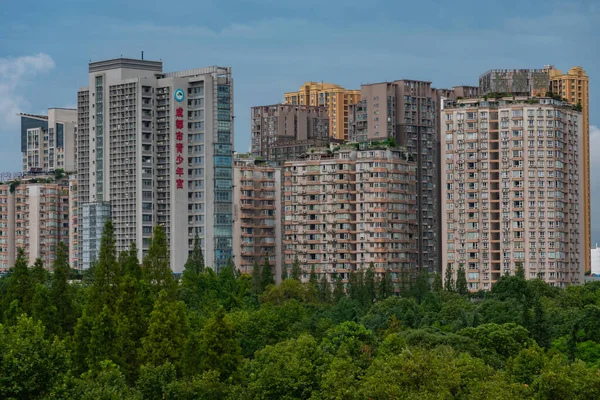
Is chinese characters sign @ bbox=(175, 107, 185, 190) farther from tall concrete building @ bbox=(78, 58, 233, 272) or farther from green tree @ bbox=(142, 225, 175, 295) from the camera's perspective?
green tree @ bbox=(142, 225, 175, 295)

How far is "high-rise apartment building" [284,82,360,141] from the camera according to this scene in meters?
194

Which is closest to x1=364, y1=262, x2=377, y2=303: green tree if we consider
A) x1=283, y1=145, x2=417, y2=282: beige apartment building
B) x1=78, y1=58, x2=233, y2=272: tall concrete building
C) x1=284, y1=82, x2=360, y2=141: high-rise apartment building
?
x1=283, y1=145, x2=417, y2=282: beige apartment building

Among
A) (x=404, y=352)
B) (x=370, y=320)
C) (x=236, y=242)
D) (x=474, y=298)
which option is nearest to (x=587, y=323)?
(x=370, y=320)

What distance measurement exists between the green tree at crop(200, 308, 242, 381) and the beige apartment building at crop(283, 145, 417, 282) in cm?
6384

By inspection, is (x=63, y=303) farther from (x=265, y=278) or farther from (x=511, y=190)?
(x=511, y=190)

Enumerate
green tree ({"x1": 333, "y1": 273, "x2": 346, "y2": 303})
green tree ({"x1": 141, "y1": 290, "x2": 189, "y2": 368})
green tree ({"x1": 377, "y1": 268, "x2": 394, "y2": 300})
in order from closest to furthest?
green tree ({"x1": 141, "y1": 290, "x2": 189, "y2": 368}), green tree ({"x1": 333, "y1": 273, "x2": 346, "y2": 303}), green tree ({"x1": 377, "y1": 268, "x2": 394, "y2": 300})

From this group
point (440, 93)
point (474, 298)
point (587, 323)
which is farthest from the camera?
point (440, 93)

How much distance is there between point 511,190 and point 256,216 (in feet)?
105

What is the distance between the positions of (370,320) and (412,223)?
1653 inches

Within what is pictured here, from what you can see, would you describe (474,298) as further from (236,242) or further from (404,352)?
(404,352)

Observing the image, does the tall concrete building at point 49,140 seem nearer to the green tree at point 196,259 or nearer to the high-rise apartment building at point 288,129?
the high-rise apartment building at point 288,129

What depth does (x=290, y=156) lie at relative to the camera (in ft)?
525

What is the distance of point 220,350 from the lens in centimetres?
6856

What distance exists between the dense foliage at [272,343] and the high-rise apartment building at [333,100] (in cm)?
8410
